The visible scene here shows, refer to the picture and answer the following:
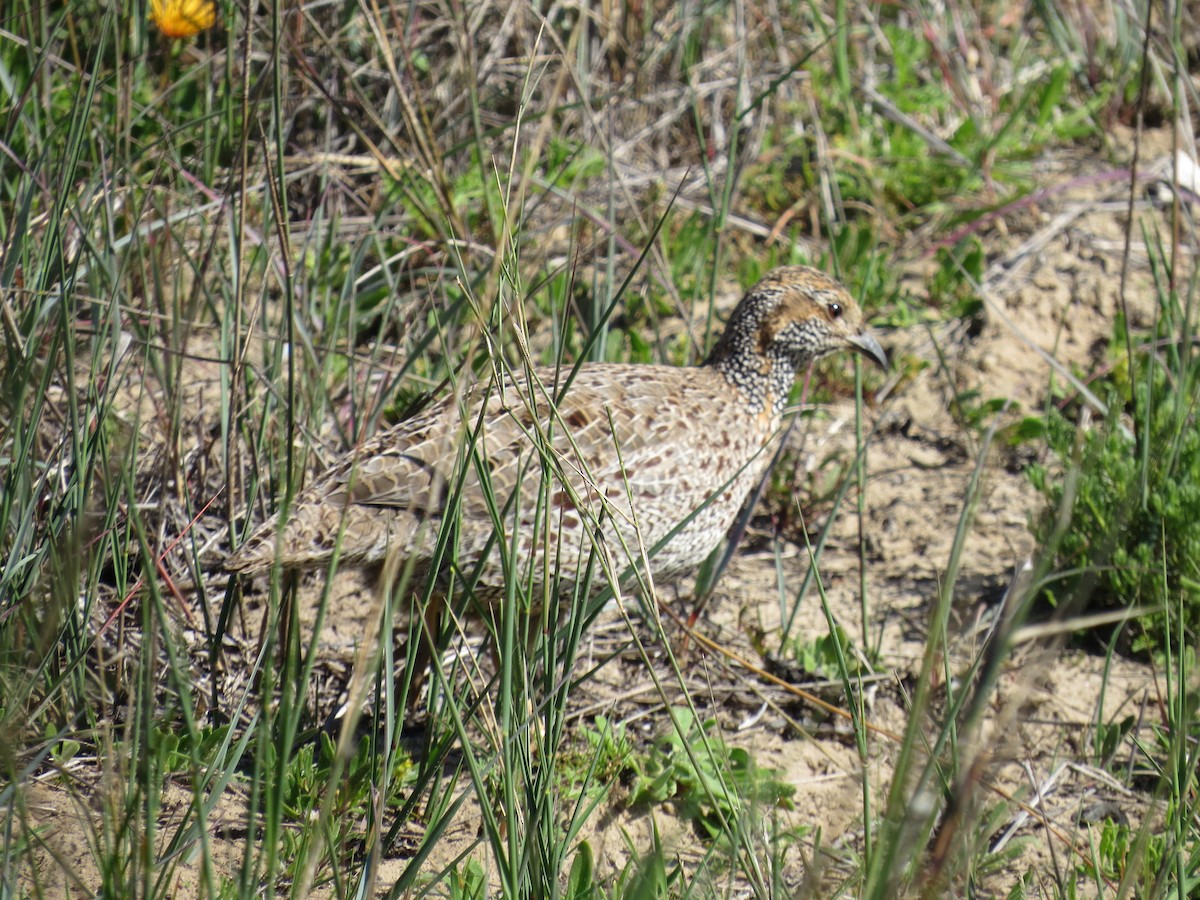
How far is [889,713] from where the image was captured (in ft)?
12.5

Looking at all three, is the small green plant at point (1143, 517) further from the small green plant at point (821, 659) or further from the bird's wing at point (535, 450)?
the bird's wing at point (535, 450)

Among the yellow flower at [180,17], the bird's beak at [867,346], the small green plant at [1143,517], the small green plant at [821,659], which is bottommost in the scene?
the small green plant at [821,659]

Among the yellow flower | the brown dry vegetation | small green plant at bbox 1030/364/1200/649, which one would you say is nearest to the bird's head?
the brown dry vegetation

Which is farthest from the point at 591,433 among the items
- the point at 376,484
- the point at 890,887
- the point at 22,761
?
the point at 890,887

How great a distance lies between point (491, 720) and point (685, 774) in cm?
117

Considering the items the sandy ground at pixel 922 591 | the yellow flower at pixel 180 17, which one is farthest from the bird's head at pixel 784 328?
the yellow flower at pixel 180 17

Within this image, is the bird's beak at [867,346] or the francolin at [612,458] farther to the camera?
the bird's beak at [867,346]

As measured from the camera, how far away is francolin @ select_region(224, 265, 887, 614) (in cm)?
329

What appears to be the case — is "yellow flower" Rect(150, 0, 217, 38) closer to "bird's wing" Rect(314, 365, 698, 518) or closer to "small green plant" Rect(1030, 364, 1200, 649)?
"bird's wing" Rect(314, 365, 698, 518)

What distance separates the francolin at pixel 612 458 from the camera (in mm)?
3291

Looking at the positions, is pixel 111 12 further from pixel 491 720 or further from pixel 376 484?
pixel 491 720

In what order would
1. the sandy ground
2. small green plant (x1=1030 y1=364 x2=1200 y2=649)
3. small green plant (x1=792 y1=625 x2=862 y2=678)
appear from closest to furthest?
the sandy ground < small green plant (x1=1030 y1=364 x2=1200 y2=649) < small green plant (x1=792 y1=625 x2=862 y2=678)

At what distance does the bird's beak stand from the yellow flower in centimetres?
234

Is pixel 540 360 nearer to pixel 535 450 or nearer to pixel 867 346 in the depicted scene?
pixel 867 346
